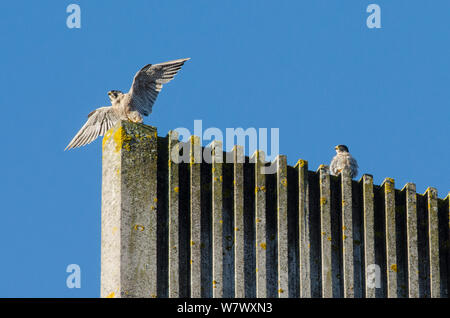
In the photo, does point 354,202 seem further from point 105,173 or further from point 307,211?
point 105,173

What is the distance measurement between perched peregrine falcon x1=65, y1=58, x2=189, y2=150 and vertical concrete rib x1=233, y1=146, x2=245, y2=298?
2232 millimetres

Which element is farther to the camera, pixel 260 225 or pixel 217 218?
pixel 260 225

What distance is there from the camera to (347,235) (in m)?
59.2

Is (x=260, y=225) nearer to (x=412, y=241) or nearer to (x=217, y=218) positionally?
(x=217, y=218)

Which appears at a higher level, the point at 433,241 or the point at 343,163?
the point at 343,163

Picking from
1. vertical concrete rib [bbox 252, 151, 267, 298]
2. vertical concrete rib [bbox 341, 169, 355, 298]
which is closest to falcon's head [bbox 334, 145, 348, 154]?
vertical concrete rib [bbox 341, 169, 355, 298]

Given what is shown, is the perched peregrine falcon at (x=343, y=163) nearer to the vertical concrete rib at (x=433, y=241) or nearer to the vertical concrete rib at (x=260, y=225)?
the vertical concrete rib at (x=433, y=241)

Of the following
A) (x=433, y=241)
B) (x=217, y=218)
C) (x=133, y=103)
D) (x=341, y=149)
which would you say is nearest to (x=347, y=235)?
(x=433, y=241)

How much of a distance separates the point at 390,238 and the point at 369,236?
0.45 m

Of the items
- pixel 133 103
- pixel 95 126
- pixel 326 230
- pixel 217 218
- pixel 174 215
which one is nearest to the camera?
pixel 174 215

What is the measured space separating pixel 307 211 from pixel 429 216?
2765mm

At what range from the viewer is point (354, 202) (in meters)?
59.8
